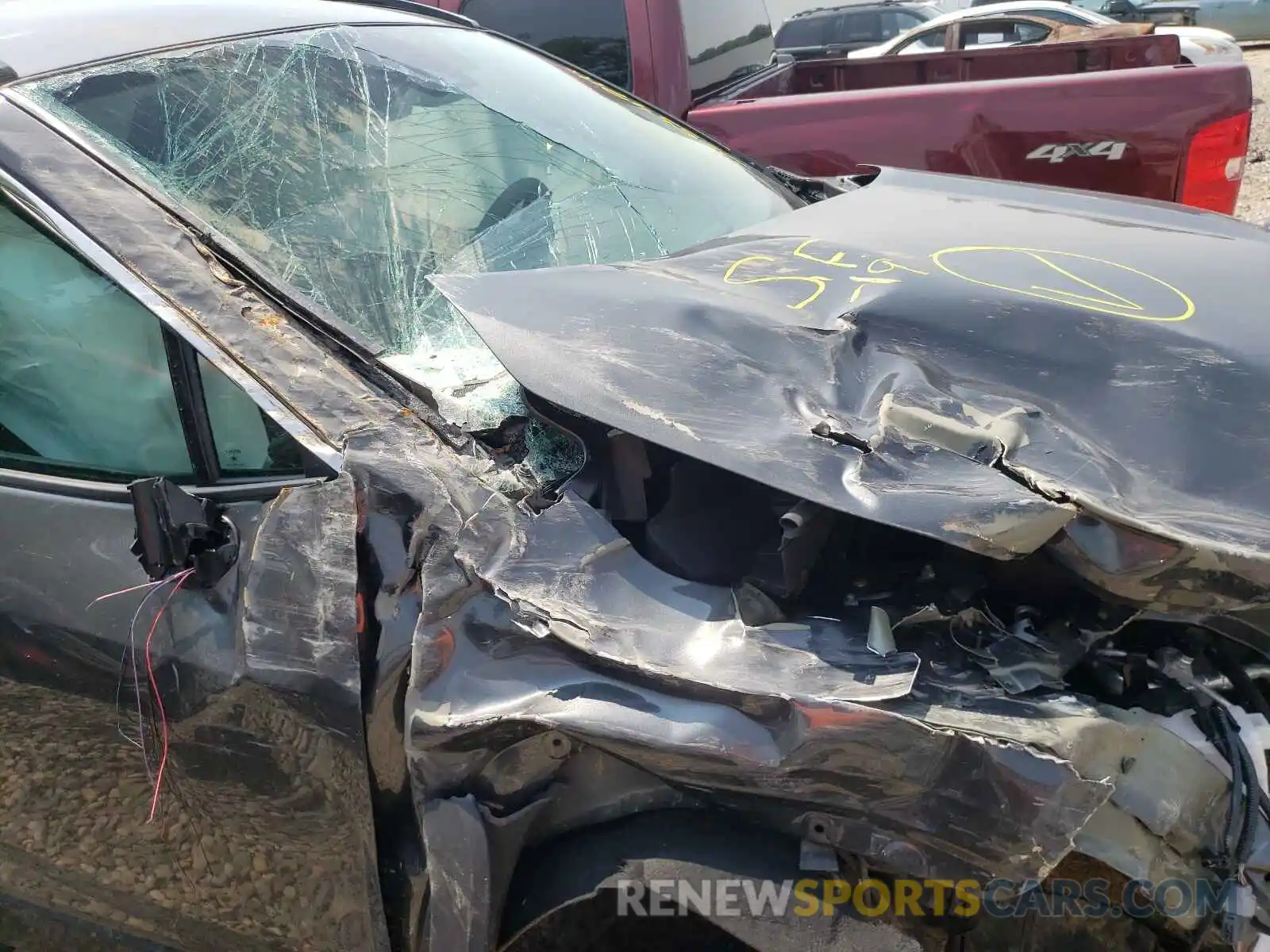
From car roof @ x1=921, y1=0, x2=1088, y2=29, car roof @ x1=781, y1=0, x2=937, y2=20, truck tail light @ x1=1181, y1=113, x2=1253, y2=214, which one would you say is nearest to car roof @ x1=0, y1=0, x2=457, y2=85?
truck tail light @ x1=1181, y1=113, x2=1253, y2=214

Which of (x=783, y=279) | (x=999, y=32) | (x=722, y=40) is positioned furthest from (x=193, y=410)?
(x=999, y=32)

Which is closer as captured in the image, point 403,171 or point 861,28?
point 403,171

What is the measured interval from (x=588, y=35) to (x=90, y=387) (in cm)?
337

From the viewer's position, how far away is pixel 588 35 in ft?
15.1

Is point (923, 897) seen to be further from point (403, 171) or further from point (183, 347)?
point (403, 171)

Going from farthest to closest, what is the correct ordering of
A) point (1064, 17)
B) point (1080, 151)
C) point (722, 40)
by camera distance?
point (1064, 17), point (722, 40), point (1080, 151)

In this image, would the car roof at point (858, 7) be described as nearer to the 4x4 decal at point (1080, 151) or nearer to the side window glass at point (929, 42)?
the side window glass at point (929, 42)

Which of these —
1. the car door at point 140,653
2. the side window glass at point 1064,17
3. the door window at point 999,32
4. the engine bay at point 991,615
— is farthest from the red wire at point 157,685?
the side window glass at point 1064,17

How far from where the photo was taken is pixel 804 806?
54.0 inches

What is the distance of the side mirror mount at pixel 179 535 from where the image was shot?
150cm

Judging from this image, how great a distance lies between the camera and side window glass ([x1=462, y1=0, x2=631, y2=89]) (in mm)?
4566

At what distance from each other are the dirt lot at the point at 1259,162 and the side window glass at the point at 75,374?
608 cm

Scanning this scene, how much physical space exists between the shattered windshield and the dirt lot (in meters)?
4.84

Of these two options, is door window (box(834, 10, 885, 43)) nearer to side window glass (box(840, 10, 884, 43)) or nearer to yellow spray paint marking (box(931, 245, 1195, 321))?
side window glass (box(840, 10, 884, 43))
